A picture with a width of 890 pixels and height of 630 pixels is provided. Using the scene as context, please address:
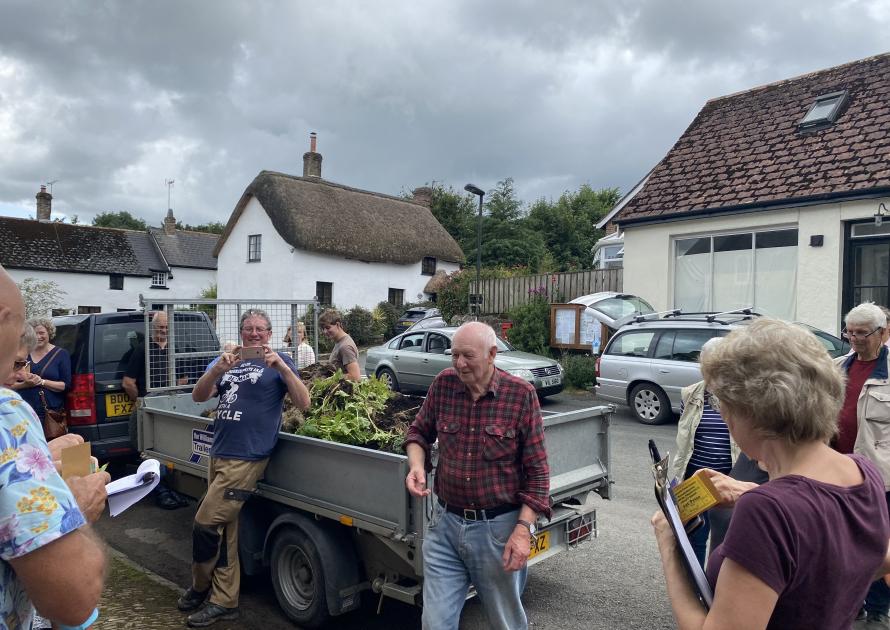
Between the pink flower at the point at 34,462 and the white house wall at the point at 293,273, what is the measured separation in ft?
93.7

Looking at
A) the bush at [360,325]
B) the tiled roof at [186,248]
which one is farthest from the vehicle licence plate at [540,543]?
the tiled roof at [186,248]

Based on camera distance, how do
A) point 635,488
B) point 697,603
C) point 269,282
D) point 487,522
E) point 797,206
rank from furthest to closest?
1. point 269,282
2. point 797,206
3. point 635,488
4. point 487,522
5. point 697,603

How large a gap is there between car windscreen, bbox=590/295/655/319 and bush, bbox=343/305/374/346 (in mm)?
15868

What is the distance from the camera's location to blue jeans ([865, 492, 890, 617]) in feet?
12.1

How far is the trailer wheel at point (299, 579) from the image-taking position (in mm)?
3738

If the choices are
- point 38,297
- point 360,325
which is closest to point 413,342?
point 360,325

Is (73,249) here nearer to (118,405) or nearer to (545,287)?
(545,287)

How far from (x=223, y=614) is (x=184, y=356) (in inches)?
111

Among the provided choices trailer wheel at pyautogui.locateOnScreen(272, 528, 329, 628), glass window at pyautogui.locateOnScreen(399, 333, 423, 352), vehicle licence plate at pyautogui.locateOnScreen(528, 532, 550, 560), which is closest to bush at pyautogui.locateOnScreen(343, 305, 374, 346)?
glass window at pyautogui.locateOnScreen(399, 333, 423, 352)

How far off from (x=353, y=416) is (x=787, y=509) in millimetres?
3420

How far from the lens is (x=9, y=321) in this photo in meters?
1.44

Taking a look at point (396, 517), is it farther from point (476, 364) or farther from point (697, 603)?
point (697, 603)

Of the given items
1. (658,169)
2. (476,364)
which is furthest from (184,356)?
(658,169)

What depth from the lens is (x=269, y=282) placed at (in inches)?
1240
